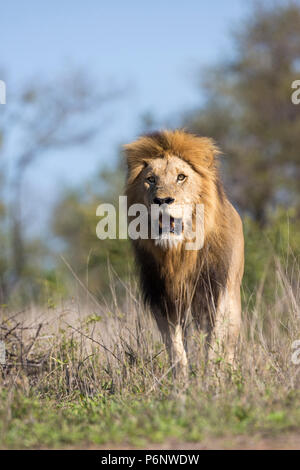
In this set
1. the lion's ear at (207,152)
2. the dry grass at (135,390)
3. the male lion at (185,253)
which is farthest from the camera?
the lion's ear at (207,152)

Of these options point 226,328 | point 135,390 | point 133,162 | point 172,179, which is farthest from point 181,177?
point 135,390

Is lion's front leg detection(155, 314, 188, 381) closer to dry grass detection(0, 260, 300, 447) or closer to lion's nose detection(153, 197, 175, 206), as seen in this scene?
dry grass detection(0, 260, 300, 447)

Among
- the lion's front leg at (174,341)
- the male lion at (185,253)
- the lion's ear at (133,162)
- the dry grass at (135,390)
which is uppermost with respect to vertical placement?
the lion's ear at (133,162)

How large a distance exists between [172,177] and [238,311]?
4.13ft

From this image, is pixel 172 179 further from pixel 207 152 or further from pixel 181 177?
pixel 207 152

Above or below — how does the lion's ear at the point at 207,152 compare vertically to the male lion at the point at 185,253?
above

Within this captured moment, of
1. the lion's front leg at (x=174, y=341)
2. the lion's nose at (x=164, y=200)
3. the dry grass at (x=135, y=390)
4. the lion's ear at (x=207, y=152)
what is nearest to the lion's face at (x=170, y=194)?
the lion's nose at (x=164, y=200)

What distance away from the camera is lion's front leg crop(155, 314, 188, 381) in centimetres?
524

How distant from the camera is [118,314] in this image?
238 inches

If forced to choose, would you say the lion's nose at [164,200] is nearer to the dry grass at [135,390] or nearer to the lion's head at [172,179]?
the lion's head at [172,179]

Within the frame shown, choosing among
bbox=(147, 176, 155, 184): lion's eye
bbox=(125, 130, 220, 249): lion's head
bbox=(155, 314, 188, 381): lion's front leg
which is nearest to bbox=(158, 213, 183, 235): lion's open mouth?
bbox=(125, 130, 220, 249): lion's head

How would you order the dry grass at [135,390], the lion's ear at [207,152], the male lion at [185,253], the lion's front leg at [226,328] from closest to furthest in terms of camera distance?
the dry grass at [135,390]
the lion's front leg at [226,328]
the male lion at [185,253]
the lion's ear at [207,152]

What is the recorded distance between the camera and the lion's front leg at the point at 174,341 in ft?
17.2

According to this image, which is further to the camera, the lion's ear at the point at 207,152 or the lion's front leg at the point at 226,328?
the lion's ear at the point at 207,152
